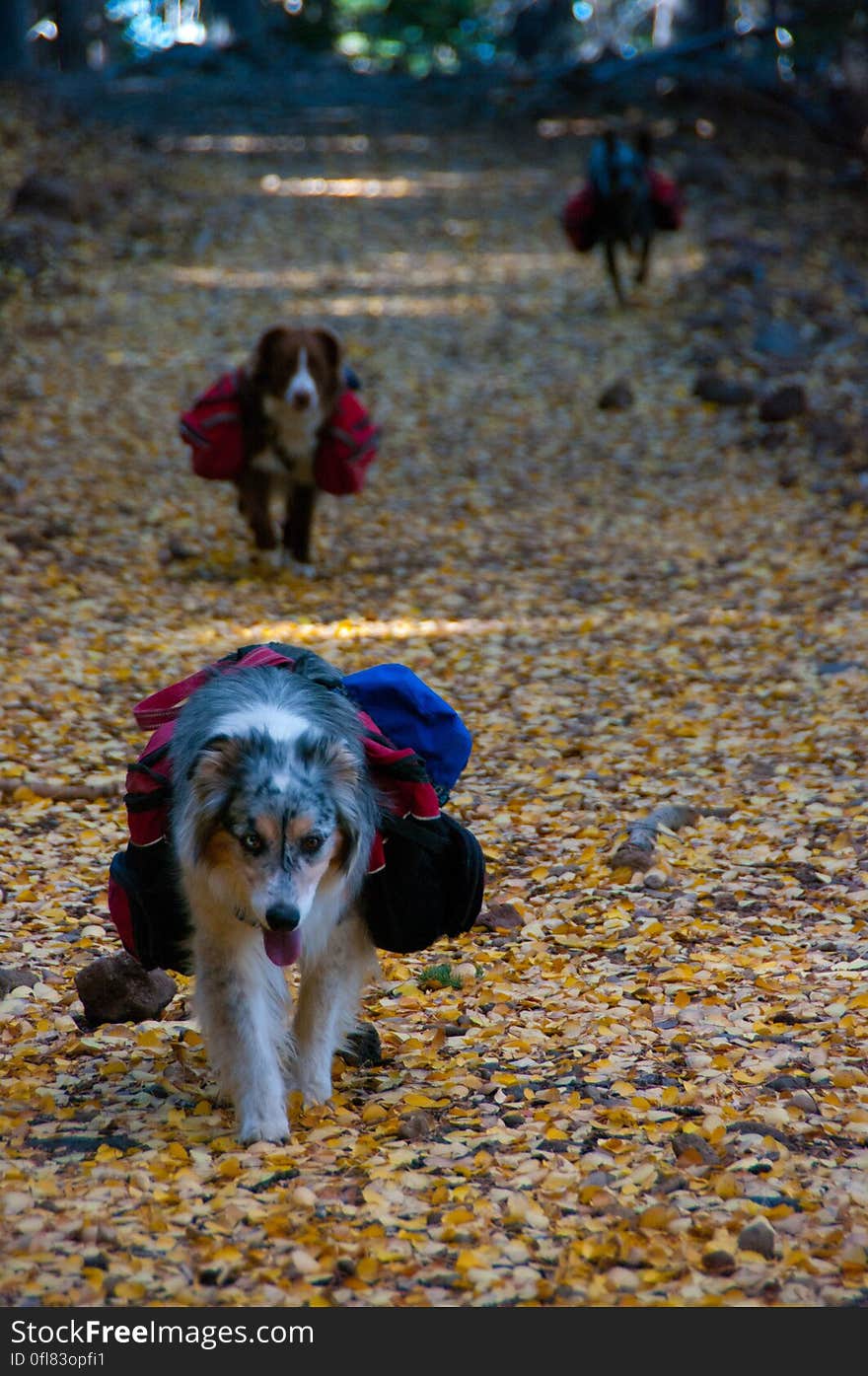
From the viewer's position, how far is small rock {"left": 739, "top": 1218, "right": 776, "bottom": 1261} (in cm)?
313

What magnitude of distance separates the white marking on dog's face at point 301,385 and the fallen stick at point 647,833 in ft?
13.0

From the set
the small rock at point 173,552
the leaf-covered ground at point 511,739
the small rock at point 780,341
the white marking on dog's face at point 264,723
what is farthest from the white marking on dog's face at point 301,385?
the small rock at point 780,341

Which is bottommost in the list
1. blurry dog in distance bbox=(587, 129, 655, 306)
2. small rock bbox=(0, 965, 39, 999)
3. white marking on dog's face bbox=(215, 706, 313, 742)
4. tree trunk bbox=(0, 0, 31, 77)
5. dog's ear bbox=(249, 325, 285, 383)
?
small rock bbox=(0, 965, 39, 999)

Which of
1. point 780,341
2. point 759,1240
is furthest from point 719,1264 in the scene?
point 780,341

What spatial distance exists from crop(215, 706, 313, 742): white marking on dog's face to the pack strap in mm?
340

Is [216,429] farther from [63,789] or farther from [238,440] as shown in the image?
[63,789]

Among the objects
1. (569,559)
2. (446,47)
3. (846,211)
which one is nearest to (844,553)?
(569,559)

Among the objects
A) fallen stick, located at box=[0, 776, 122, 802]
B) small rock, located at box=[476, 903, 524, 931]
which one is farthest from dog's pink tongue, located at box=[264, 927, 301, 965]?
fallen stick, located at box=[0, 776, 122, 802]

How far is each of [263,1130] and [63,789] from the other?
2.80 metres

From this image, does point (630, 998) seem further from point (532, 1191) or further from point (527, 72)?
point (527, 72)

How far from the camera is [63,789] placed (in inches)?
245

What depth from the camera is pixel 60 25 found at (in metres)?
29.8

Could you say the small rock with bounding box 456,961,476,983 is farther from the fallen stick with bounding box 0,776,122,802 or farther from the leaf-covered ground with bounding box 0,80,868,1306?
the fallen stick with bounding box 0,776,122,802

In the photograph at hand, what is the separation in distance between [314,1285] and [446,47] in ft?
123
